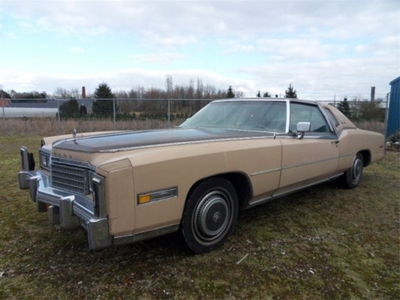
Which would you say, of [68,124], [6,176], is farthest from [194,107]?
[6,176]

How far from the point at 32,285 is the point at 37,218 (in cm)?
159

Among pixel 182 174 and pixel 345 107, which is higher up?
pixel 345 107

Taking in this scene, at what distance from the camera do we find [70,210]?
8.13 ft

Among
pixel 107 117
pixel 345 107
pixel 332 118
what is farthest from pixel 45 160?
pixel 345 107

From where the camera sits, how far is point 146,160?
92.4 inches

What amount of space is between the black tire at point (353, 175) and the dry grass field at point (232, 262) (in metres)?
1.05

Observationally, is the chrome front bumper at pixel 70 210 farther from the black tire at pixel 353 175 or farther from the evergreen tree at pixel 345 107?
the evergreen tree at pixel 345 107

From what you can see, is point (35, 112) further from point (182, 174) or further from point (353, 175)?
point (182, 174)

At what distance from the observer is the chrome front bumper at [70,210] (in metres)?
2.18

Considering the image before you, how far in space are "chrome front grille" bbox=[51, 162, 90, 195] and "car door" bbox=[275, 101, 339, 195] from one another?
7.15ft

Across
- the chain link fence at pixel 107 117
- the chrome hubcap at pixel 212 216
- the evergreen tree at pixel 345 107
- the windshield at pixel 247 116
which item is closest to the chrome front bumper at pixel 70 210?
the chrome hubcap at pixel 212 216

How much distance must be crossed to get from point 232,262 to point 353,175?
11.5 ft

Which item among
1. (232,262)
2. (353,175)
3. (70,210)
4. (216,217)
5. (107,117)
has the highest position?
(107,117)

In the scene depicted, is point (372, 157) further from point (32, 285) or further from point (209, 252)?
point (32, 285)
